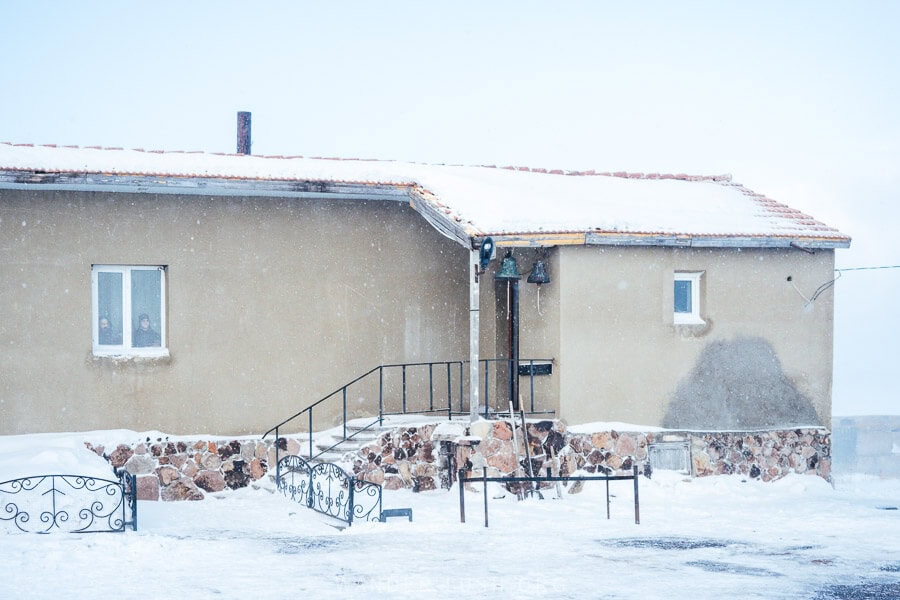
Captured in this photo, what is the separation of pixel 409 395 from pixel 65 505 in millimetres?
5558

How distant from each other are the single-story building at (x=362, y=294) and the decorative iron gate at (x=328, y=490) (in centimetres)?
97

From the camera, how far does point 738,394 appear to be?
53.5 feet

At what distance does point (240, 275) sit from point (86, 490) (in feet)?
13.1

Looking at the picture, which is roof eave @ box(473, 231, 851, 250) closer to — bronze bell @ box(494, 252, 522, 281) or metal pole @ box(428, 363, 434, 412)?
bronze bell @ box(494, 252, 522, 281)

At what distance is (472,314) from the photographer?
1462cm

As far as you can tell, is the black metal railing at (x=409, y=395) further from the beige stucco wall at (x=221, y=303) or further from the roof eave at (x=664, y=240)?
the roof eave at (x=664, y=240)

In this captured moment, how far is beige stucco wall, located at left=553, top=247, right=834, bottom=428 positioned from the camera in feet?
50.1

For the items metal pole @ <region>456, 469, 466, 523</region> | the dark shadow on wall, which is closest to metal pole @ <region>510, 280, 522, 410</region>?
the dark shadow on wall

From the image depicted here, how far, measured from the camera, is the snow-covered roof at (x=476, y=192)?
14.3m

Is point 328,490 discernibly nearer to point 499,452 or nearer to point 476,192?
point 499,452

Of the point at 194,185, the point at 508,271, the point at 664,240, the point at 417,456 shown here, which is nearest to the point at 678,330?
the point at 664,240

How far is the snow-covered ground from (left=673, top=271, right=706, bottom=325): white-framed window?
8.94 feet

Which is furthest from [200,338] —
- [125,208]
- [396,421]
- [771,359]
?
[771,359]

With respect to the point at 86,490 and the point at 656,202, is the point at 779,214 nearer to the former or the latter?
the point at 656,202
